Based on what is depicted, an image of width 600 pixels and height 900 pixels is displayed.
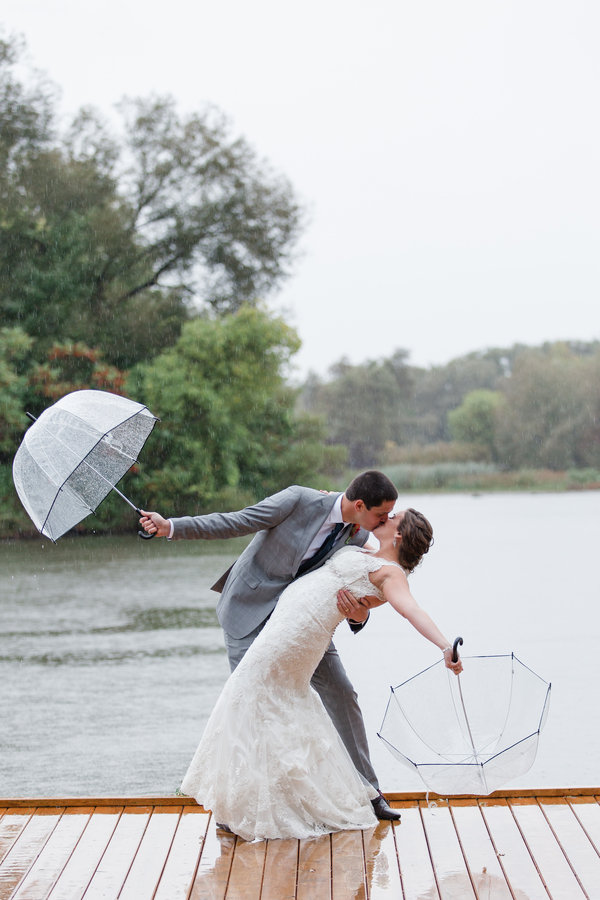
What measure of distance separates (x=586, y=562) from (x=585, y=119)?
219ft

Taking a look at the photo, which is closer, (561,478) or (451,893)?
(451,893)

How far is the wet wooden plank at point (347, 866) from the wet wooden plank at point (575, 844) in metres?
0.56

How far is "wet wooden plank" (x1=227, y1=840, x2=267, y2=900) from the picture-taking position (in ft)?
9.34

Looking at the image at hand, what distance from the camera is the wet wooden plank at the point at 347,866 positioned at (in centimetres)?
285

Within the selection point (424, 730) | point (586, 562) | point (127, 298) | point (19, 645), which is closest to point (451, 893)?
point (424, 730)

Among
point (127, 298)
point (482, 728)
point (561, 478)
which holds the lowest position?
point (561, 478)

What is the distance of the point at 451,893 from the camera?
9.32ft

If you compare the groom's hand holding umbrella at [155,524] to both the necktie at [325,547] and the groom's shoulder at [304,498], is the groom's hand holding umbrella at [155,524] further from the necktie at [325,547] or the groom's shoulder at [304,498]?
the necktie at [325,547]

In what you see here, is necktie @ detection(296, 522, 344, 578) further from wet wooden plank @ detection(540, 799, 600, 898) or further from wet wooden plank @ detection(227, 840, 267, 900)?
wet wooden plank @ detection(540, 799, 600, 898)

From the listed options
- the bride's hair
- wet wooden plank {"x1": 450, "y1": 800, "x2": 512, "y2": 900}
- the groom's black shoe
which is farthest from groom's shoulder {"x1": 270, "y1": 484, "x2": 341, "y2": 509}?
wet wooden plank {"x1": 450, "y1": 800, "x2": 512, "y2": 900}

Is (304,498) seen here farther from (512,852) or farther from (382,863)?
(512,852)

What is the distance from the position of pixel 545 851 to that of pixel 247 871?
0.82m

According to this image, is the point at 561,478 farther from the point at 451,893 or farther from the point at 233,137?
the point at 451,893

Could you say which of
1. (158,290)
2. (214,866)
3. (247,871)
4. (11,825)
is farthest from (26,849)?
(158,290)
